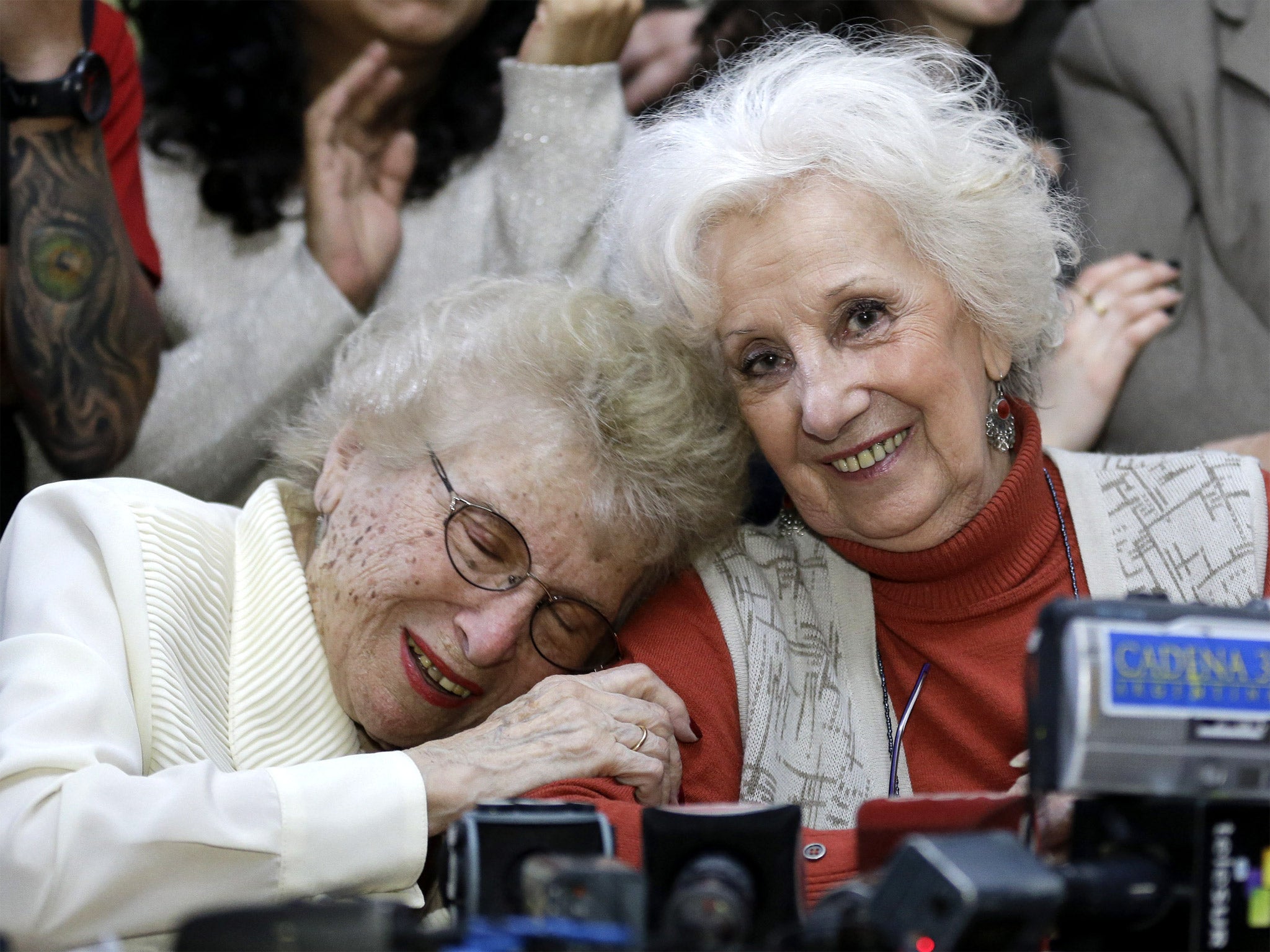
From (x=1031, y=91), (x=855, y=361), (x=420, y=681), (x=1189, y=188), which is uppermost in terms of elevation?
(x=1031, y=91)

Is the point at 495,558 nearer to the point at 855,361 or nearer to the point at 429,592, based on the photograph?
the point at 429,592

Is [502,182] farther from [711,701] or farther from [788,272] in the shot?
[711,701]

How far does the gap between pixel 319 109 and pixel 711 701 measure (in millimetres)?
1614

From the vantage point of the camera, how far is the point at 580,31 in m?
2.75

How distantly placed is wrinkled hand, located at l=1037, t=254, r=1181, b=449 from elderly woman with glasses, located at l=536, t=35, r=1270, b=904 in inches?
24.8

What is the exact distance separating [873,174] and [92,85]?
1.35 metres

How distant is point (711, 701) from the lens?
186cm

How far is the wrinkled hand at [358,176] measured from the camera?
8.76ft

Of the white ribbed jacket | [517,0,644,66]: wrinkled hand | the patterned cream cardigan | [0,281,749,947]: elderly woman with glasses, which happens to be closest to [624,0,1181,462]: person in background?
[517,0,644,66]: wrinkled hand

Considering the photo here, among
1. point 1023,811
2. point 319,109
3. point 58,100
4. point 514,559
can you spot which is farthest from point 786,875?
point 319,109

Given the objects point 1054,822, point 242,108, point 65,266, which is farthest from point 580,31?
point 1054,822

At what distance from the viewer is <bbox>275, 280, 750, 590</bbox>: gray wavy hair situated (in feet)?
6.19

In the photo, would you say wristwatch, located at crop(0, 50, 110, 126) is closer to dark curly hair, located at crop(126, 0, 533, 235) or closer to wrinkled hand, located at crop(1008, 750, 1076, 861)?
dark curly hair, located at crop(126, 0, 533, 235)

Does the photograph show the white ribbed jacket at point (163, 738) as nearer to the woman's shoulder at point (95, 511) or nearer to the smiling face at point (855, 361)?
the woman's shoulder at point (95, 511)
